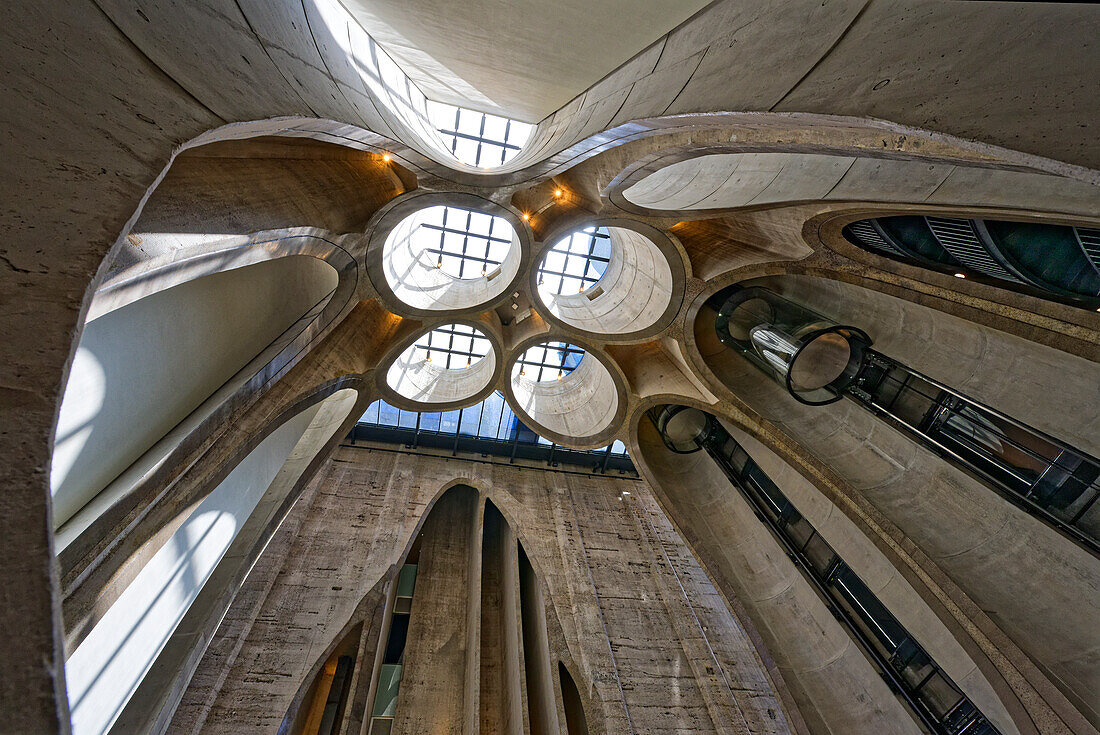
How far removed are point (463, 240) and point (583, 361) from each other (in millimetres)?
6064

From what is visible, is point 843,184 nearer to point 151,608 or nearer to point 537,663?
point 151,608

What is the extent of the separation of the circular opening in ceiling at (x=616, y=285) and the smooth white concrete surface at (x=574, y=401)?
1284 mm

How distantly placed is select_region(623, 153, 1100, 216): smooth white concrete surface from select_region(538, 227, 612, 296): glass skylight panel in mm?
7077

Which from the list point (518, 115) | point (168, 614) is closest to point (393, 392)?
point (168, 614)

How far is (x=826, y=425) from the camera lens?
11.3 meters

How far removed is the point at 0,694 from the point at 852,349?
11538 millimetres

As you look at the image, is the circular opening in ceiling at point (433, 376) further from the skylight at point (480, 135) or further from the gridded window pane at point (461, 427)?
the skylight at point (480, 135)

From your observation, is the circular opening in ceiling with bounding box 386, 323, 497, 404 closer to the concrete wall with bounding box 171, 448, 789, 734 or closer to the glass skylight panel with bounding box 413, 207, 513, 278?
the glass skylight panel with bounding box 413, 207, 513, 278

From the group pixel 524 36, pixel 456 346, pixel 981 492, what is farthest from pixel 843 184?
pixel 456 346

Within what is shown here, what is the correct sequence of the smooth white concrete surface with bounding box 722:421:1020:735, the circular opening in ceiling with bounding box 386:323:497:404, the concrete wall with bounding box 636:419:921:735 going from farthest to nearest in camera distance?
the circular opening in ceiling with bounding box 386:323:497:404, the concrete wall with bounding box 636:419:921:735, the smooth white concrete surface with bounding box 722:421:1020:735

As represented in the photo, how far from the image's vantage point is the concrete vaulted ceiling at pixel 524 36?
5715mm

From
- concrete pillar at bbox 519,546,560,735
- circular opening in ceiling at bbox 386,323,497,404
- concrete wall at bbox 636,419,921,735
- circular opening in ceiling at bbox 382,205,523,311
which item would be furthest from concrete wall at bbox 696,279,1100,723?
concrete pillar at bbox 519,546,560,735

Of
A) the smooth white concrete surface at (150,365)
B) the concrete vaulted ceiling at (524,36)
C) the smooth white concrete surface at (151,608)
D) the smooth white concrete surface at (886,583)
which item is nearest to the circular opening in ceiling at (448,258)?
the concrete vaulted ceiling at (524,36)

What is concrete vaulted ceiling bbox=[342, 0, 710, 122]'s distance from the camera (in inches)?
225
